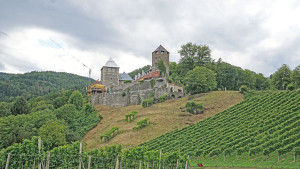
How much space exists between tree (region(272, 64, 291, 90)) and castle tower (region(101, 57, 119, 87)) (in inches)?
1397

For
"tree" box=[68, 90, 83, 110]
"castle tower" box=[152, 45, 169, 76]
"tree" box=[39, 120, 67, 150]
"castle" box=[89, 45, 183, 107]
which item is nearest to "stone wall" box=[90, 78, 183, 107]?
"castle" box=[89, 45, 183, 107]

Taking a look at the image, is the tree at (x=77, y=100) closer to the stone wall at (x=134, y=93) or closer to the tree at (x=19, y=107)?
the stone wall at (x=134, y=93)

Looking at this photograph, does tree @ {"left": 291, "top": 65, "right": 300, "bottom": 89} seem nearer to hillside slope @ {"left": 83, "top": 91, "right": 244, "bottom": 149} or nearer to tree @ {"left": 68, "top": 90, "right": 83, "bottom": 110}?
hillside slope @ {"left": 83, "top": 91, "right": 244, "bottom": 149}

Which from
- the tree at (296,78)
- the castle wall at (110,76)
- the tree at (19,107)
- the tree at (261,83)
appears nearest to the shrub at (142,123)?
the tree at (296,78)

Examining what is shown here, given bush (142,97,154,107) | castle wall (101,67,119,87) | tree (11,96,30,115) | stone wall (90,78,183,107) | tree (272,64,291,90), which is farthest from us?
castle wall (101,67,119,87)

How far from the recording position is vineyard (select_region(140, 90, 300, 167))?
21312 millimetres

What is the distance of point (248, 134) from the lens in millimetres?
26344

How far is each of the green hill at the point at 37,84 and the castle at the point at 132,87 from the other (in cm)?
2711

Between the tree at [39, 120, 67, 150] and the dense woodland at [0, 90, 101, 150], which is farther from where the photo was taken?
the dense woodland at [0, 90, 101, 150]

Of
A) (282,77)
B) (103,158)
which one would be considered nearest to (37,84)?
(282,77)

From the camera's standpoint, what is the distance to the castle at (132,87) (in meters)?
52.1

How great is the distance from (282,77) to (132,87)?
29.6 m

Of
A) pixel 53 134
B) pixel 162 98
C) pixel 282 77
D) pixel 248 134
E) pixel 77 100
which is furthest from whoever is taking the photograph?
pixel 77 100

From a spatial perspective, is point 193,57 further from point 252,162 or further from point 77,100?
point 252,162
